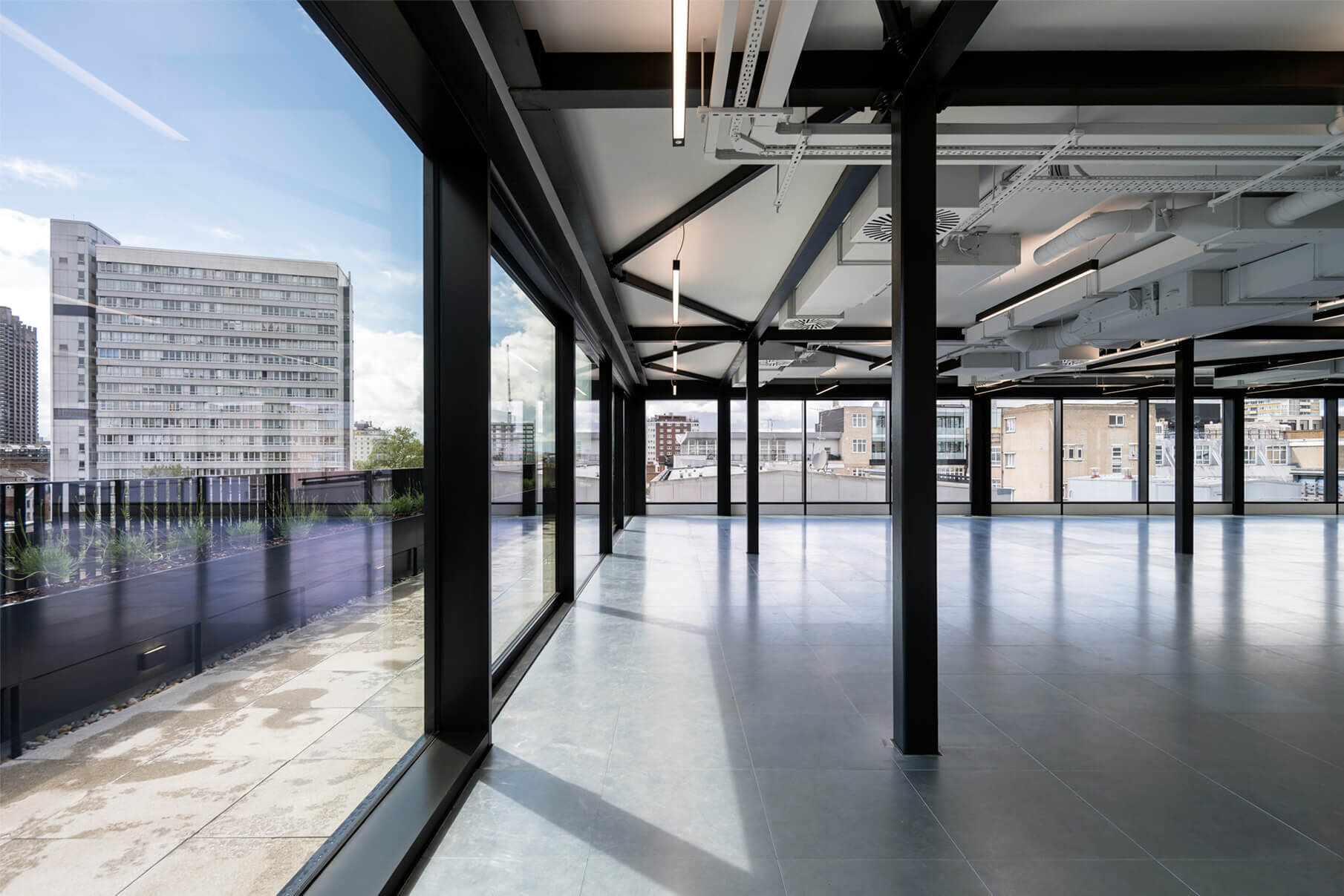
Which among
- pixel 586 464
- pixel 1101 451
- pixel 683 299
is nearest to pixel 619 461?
pixel 586 464

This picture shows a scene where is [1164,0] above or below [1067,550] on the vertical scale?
above

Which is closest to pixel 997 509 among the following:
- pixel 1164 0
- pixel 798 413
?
pixel 798 413

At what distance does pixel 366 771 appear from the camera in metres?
2.26

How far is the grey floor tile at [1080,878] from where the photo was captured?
6.59ft

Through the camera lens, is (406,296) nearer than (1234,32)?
Yes

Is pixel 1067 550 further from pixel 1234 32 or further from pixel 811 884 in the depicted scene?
pixel 811 884

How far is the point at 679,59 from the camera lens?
2119 mm

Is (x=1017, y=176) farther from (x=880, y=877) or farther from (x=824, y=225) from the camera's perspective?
(x=880, y=877)

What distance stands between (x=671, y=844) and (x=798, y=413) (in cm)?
1418

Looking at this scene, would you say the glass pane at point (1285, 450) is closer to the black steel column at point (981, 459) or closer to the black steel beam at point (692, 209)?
the black steel column at point (981, 459)

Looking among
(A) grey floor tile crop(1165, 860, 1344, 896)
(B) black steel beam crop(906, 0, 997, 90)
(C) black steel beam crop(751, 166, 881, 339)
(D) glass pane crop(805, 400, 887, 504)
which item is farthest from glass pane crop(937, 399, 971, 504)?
(A) grey floor tile crop(1165, 860, 1344, 896)

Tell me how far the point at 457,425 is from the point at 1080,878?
289cm

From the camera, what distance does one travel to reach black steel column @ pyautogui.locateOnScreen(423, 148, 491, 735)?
2846mm

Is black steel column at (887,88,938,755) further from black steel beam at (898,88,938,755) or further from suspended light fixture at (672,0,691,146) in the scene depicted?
suspended light fixture at (672,0,691,146)
